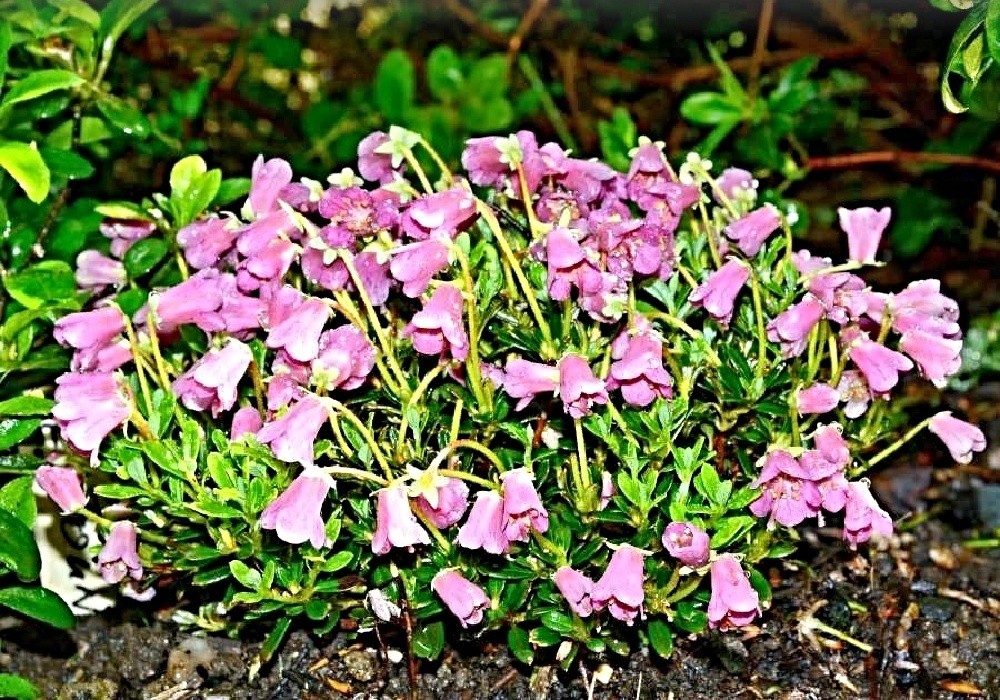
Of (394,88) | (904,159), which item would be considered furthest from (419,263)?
(904,159)

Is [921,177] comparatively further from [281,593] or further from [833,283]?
[281,593]

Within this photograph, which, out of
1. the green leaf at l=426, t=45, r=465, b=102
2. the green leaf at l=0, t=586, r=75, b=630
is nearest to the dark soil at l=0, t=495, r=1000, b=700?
the green leaf at l=0, t=586, r=75, b=630

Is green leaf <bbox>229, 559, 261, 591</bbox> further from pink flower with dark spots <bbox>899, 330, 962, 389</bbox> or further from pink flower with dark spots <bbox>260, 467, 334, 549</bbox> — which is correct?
pink flower with dark spots <bbox>899, 330, 962, 389</bbox>

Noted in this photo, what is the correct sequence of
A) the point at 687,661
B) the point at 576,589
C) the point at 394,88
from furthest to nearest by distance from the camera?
the point at 394,88
the point at 687,661
the point at 576,589

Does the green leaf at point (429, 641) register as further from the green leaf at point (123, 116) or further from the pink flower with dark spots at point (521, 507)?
the green leaf at point (123, 116)

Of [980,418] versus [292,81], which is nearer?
[980,418]

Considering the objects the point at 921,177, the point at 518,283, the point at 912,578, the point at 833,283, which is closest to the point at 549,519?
the point at 518,283

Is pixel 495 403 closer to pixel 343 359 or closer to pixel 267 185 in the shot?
pixel 343 359
